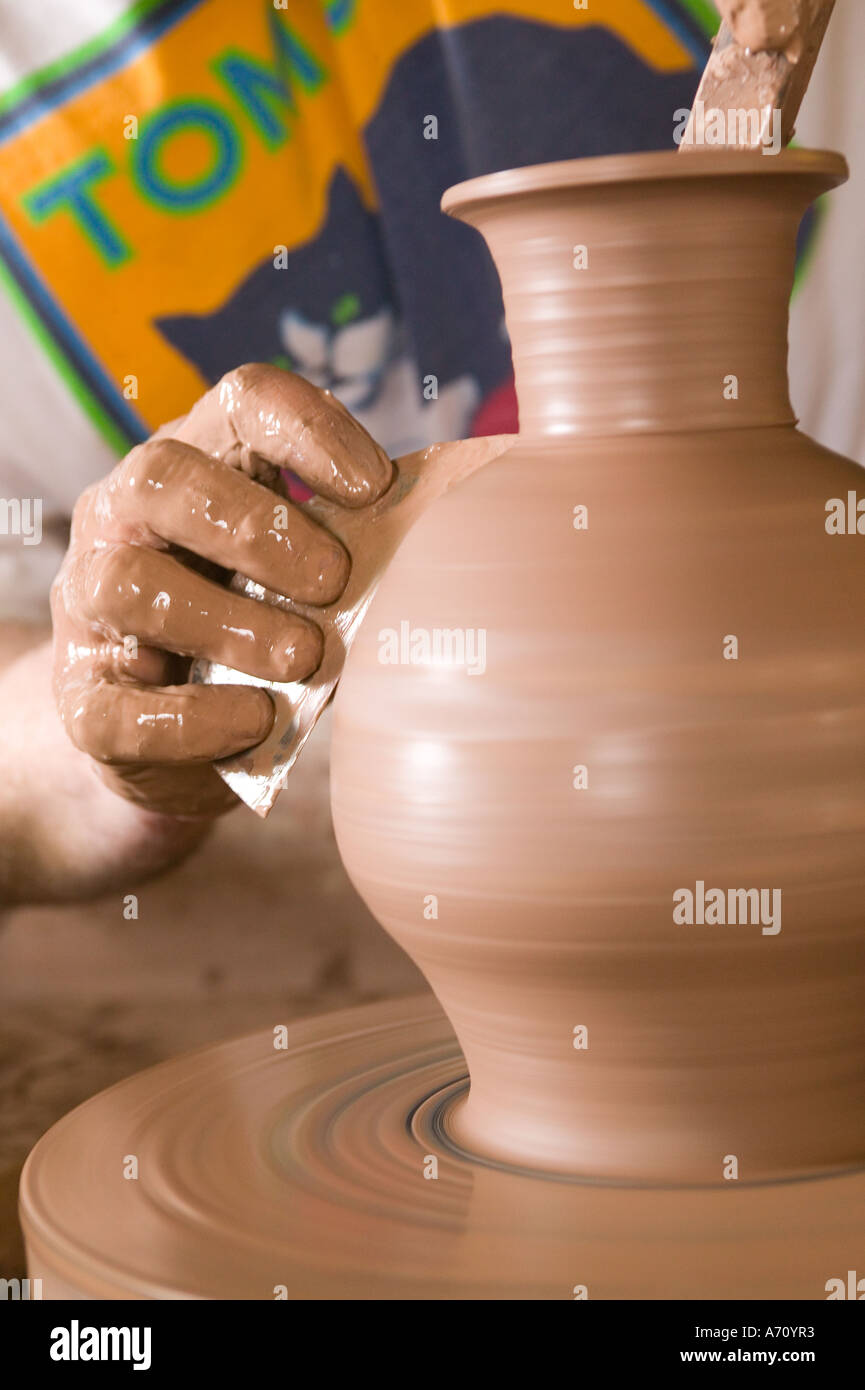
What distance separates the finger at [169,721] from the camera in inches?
39.8

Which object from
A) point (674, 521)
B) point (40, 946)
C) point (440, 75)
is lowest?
point (40, 946)

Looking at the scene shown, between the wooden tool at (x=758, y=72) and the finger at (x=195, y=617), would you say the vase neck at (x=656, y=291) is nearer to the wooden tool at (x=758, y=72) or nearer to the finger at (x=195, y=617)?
the wooden tool at (x=758, y=72)

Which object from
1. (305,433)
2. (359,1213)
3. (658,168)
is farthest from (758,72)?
(359,1213)

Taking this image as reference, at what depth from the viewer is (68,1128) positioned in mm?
987

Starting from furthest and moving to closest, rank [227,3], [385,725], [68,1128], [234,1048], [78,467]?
[78,467] < [227,3] < [234,1048] < [68,1128] < [385,725]

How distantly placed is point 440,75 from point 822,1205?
4.20 feet

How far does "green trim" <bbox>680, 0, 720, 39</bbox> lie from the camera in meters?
1.62

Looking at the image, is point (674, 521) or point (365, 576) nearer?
point (674, 521)

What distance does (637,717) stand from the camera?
2.44 feet

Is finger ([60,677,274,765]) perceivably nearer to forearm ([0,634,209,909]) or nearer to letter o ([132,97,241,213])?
forearm ([0,634,209,909])

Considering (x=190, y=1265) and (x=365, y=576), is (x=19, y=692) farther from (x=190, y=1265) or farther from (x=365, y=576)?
(x=190, y=1265)

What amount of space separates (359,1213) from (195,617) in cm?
41

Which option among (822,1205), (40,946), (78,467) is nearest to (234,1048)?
(822,1205)

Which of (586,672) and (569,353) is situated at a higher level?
(569,353)
